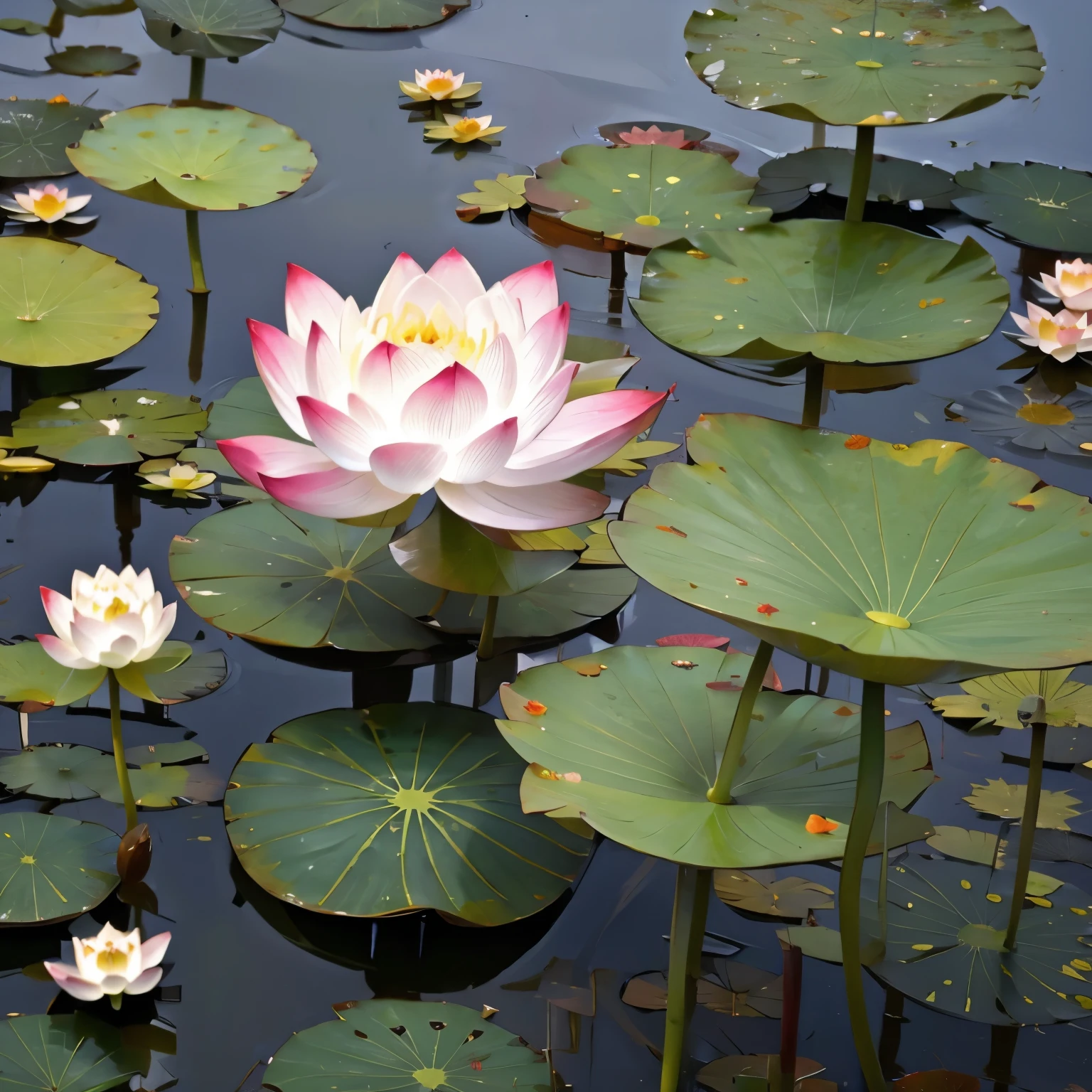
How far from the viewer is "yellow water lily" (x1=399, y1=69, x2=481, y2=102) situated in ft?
10.1

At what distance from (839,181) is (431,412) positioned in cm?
178

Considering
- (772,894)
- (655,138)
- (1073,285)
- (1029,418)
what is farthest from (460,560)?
(655,138)

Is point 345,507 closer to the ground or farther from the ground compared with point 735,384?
farther from the ground

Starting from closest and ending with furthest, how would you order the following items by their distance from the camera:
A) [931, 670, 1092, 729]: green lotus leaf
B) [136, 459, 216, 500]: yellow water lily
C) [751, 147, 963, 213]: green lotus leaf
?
[931, 670, 1092, 729]: green lotus leaf → [136, 459, 216, 500]: yellow water lily → [751, 147, 963, 213]: green lotus leaf

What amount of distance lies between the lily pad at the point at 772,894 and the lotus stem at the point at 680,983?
0.34ft

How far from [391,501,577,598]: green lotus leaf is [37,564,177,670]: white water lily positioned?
0.29 meters

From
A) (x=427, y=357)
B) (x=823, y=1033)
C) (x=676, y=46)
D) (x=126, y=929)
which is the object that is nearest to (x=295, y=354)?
(x=427, y=357)

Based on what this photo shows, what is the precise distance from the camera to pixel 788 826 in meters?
1.15

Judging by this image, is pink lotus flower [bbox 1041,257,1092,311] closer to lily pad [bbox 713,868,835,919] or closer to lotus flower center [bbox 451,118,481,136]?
lotus flower center [bbox 451,118,481,136]

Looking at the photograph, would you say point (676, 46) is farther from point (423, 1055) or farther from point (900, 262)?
point (423, 1055)

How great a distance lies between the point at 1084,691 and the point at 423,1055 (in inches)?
39.0

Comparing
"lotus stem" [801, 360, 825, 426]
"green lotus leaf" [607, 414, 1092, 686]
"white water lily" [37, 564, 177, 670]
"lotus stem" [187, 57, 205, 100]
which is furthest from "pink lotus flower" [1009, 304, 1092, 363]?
"lotus stem" [187, 57, 205, 100]

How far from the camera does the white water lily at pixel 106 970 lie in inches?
44.8

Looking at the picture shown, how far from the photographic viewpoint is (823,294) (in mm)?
2002
